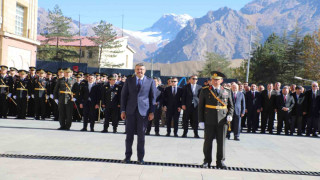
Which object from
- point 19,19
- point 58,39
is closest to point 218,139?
point 19,19

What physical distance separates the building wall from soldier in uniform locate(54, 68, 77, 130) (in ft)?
54.3

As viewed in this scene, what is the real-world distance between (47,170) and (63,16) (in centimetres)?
6856

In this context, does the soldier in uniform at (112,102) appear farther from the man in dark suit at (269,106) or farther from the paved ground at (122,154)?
the man in dark suit at (269,106)

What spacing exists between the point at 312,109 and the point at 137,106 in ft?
34.0

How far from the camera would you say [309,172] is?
25.9 ft

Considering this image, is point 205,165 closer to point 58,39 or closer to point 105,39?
point 105,39

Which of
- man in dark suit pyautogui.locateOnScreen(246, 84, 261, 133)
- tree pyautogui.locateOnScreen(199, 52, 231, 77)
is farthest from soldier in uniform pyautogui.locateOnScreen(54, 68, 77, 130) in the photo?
tree pyautogui.locateOnScreen(199, 52, 231, 77)

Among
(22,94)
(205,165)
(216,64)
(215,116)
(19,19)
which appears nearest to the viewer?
(205,165)

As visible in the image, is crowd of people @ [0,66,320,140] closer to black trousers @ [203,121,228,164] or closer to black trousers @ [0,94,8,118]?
black trousers @ [0,94,8,118]

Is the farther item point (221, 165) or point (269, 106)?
point (269, 106)

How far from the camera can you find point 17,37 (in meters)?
29.7

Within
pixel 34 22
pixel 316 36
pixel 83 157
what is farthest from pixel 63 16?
pixel 83 157

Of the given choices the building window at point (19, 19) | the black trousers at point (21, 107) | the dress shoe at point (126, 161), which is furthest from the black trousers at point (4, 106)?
the building window at point (19, 19)

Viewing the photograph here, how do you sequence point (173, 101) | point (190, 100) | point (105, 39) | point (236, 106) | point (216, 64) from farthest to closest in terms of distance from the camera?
→ point (216, 64) → point (105, 39) → point (173, 101) → point (190, 100) → point (236, 106)
